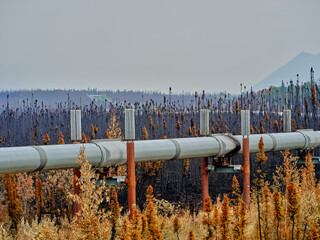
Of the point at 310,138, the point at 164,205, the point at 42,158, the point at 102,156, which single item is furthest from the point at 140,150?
the point at 310,138

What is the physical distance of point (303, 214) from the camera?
34.4 feet

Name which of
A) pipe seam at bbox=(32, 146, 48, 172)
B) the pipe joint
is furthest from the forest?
the pipe joint

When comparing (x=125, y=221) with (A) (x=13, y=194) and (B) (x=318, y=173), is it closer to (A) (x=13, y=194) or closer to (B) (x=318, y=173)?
(A) (x=13, y=194)

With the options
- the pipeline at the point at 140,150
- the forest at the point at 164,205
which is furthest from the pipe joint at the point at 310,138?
the forest at the point at 164,205

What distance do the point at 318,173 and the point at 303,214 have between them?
15.8 meters

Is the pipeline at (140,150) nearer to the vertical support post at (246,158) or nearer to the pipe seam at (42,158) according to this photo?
the pipe seam at (42,158)

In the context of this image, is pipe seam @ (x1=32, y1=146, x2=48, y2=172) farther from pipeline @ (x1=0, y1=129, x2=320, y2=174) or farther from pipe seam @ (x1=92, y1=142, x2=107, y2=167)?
pipe seam @ (x1=92, y1=142, x2=107, y2=167)

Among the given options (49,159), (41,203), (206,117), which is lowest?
(41,203)

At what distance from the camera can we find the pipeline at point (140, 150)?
11.3 m

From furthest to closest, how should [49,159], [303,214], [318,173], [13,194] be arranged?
[318,173]
[13,194]
[49,159]
[303,214]

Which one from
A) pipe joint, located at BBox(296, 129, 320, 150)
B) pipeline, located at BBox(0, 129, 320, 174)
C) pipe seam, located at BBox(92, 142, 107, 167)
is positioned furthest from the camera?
pipe joint, located at BBox(296, 129, 320, 150)

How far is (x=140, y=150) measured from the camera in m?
13.6

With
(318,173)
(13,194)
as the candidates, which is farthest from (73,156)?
(318,173)

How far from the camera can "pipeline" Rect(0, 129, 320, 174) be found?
11.3m
